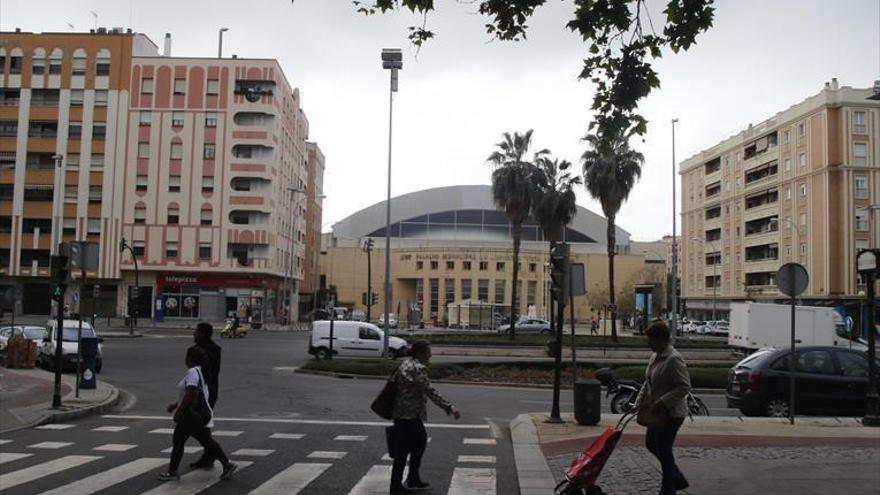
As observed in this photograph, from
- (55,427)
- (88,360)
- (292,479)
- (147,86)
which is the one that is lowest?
(55,427)

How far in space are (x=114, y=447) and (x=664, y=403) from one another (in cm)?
749

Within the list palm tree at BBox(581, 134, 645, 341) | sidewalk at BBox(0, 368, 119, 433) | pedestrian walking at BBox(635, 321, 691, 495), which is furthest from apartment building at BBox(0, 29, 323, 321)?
pedestrian walking at BBox(635, 321, 691, 495)

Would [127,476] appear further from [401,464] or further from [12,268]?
[12,268]

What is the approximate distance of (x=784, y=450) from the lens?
10.1m

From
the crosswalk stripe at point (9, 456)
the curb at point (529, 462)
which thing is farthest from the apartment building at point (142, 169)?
the crosswalk stripe at point (9, 456)

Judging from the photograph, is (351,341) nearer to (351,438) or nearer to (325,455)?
(351,438)

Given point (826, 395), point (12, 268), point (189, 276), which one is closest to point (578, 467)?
point (826, 395)

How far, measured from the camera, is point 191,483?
26.3ft

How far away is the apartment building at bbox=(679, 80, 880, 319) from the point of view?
65.2m

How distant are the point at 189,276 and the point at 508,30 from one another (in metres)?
62.5

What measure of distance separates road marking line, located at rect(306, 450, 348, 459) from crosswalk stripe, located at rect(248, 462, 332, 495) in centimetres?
53

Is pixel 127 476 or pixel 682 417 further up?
pixel 682 417

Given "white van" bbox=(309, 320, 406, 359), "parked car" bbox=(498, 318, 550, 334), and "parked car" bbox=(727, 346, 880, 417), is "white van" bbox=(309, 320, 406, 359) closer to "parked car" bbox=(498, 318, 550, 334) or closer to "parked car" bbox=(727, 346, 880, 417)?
"parked car" bbox=(727, 346, 880, 417)

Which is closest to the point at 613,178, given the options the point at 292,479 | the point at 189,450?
the point at 189,450
